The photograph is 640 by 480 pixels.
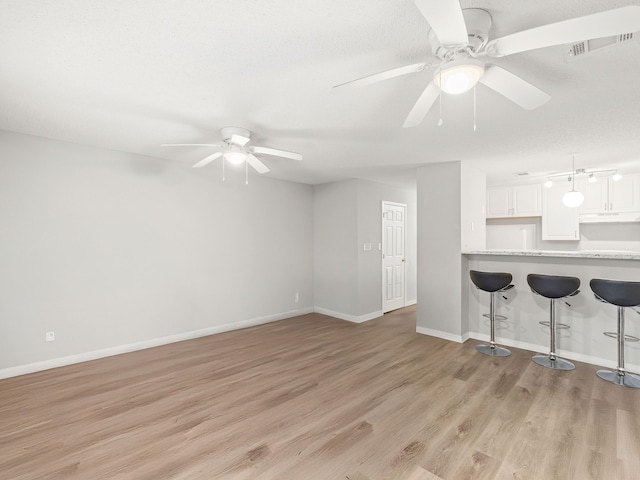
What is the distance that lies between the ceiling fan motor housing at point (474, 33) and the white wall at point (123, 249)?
389 centimetres

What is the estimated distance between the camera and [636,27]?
3.71ft

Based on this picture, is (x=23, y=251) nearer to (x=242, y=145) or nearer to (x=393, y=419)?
(x=242, y=145)

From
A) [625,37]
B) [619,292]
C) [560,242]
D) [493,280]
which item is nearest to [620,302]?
[619,292]

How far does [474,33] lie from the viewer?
4.81ft

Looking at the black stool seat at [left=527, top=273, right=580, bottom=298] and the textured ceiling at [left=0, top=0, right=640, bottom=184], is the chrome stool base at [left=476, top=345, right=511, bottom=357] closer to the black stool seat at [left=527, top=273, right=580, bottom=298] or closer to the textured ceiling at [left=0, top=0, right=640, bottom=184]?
the black stool seat at [left=527, top=273, right=580, bottom=298]

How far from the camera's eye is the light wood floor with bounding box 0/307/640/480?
6.26 ft

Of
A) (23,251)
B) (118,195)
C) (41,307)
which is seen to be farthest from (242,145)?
(41,307)

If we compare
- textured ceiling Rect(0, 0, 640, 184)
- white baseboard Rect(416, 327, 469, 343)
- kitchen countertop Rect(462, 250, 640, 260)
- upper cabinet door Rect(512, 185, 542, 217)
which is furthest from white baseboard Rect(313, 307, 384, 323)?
upper cabinet door Rect(512, 185, 542, 217)

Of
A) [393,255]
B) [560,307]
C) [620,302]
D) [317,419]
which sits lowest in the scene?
[317,419]

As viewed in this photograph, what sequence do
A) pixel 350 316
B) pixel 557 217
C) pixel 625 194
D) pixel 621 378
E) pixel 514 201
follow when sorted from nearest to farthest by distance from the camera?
pixel 621 378, pixel 625 194, pixel 350 316, pixel 557 217, pixel 514 201

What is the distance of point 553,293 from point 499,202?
3377 mm

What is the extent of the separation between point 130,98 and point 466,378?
3992mm

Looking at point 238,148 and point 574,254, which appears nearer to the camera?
point 238,148

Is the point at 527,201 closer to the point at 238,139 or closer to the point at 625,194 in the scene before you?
the point at 625,194
